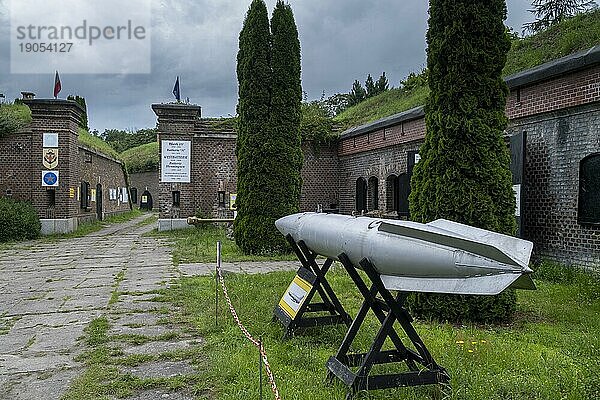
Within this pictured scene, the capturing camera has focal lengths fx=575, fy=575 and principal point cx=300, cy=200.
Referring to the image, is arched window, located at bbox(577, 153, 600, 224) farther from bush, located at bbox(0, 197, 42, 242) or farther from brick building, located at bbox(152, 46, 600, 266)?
bush, located at bbox(0, 197, 42, 242)

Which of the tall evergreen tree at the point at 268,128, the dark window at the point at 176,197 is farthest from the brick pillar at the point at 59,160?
the tall evergreen tree at the point at 268,128

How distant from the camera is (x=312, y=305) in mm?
7047

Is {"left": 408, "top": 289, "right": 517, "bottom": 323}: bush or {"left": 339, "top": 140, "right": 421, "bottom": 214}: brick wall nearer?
{"left": 408, "top": 289, "right": 517, "bottom": 323}: bush

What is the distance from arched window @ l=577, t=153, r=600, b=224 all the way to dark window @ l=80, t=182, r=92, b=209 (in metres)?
22.2

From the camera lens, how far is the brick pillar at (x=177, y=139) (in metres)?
22.9

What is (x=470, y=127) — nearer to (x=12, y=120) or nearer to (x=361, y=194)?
(x=361, y=194)

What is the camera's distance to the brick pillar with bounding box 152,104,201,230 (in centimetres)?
2288

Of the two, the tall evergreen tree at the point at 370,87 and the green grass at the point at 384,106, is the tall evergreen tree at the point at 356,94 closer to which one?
the tall evergreen tree at the point at 370,87

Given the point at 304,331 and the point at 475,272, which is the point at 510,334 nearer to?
the point at 304,331

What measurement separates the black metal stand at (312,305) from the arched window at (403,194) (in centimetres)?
1051

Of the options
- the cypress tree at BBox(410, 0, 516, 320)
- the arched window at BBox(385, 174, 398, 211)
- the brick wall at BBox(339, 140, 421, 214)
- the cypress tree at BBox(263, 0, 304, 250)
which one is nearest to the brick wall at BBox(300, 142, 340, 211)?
the brick wall at BBox(339, 140, 421, 214)

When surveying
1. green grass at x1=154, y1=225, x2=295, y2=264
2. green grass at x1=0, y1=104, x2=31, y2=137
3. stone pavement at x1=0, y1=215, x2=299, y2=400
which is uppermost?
green grass at x1=0, y1=104, x2=31, y2=137

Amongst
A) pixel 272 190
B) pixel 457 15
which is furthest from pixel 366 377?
pixel 272 190

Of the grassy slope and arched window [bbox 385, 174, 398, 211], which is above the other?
the grassy slope
